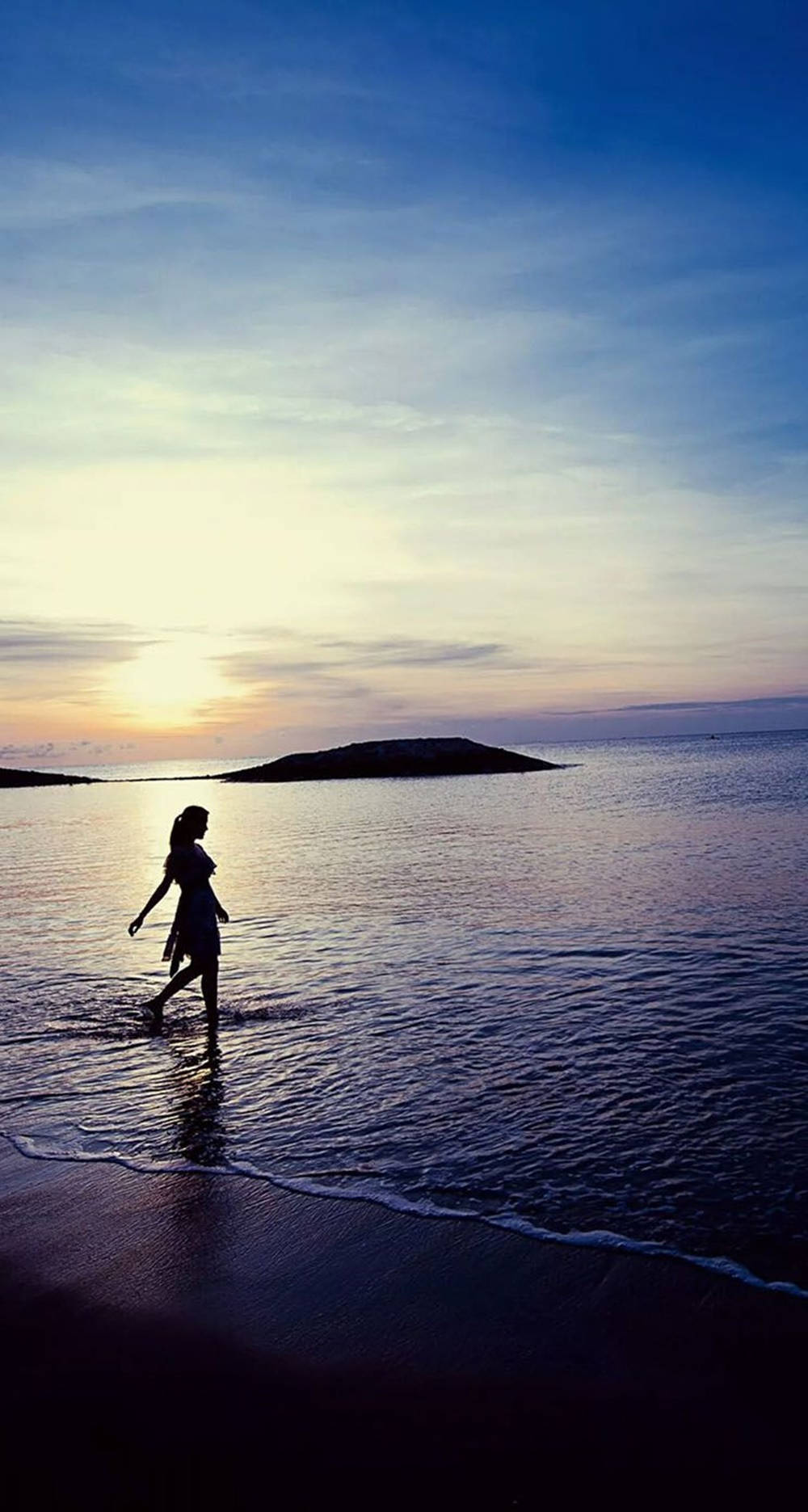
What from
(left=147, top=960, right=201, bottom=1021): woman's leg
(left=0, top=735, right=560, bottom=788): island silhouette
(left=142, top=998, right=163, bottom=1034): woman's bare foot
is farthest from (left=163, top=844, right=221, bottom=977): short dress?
(left=0, top=735, right=560, bottom=788): island silhouette

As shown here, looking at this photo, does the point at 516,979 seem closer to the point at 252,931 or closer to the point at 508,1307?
the point at 252,931

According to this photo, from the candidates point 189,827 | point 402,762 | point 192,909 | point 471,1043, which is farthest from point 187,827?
point 402,762

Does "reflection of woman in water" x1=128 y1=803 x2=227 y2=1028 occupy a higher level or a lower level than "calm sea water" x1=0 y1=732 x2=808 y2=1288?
higher

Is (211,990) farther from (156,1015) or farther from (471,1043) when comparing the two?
(471,1043)

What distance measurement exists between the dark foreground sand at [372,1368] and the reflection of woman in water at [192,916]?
5129mm

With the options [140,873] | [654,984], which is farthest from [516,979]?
[140,873]

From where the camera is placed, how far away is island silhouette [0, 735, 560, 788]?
10812cm

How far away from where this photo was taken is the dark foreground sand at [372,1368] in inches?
161

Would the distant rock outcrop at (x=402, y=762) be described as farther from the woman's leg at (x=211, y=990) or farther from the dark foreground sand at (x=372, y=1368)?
the dark foreground sand at (x=372, y=1368)

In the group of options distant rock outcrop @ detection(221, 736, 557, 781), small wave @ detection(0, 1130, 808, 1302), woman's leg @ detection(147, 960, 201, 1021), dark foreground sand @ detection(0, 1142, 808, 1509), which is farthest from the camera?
distant rock outcrop @ detection(221, 736, 557, 781)

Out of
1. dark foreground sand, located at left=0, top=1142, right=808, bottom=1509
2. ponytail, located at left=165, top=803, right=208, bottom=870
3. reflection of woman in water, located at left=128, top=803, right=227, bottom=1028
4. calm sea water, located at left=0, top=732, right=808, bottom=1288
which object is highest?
ponytail, located at left=165, top=803, right=208, bottom=870

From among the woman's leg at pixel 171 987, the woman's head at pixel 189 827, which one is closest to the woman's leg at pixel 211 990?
the woman's leg at pixel 171 987

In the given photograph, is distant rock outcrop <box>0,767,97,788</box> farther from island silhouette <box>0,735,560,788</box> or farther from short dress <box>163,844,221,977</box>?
short dress <box>163,844,221,977</box>

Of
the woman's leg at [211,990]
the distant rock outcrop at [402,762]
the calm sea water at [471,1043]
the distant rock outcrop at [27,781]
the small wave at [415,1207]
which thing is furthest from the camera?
the distant rock outcrop at [27,781]
